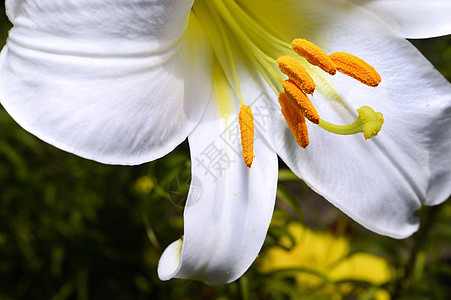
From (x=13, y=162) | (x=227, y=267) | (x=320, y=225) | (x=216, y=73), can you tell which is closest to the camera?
A: (x=227, y=267)

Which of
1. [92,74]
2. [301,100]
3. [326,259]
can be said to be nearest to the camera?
[92,74]

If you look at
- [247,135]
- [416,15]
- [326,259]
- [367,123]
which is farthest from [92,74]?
[326,259]

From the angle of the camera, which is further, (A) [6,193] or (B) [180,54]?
(A) [6,193]

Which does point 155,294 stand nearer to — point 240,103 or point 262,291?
point 262,291

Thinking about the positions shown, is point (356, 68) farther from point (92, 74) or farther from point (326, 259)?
point (326, 259)

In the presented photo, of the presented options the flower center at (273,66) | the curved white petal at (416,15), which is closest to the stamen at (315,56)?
the flower center at (273,66)

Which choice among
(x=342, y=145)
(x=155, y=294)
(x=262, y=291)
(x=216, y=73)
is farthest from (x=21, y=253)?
(x=342, y=145)

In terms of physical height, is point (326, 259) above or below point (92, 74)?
below
